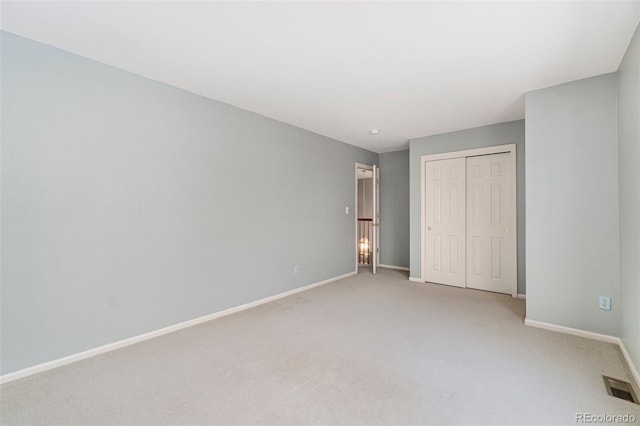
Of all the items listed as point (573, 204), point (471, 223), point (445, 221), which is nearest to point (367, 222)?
point (445, 221)

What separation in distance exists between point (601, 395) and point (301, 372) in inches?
79.8

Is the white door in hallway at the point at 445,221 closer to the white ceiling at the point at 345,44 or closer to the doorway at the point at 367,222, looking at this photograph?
the doorway at the point at 367,222

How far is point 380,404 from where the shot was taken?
1786 mm

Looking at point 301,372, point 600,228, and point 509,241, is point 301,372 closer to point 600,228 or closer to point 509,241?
point 600,228

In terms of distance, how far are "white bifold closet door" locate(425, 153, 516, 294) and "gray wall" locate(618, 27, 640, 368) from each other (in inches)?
65.7

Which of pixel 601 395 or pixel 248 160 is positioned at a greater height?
pixel 248 160

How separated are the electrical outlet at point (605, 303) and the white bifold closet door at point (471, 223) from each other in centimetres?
143

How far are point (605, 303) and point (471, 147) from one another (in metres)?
2.64

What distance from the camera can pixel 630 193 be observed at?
2.25 meters

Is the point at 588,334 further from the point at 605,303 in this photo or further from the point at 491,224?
the point at 491,224

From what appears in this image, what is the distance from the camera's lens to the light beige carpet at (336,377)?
1.71m

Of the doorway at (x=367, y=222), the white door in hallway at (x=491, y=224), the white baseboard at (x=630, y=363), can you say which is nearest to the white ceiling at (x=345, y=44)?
the white door in hallway at (x=491, y=224)

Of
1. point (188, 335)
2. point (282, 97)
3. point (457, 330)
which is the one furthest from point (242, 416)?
point (282, 97)

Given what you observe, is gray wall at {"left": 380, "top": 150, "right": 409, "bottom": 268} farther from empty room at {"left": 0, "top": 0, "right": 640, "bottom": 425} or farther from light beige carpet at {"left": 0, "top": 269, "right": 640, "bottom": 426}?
light beige carpet at {"left": 0, "top": 269, "right": 640, "bottom": 426}
